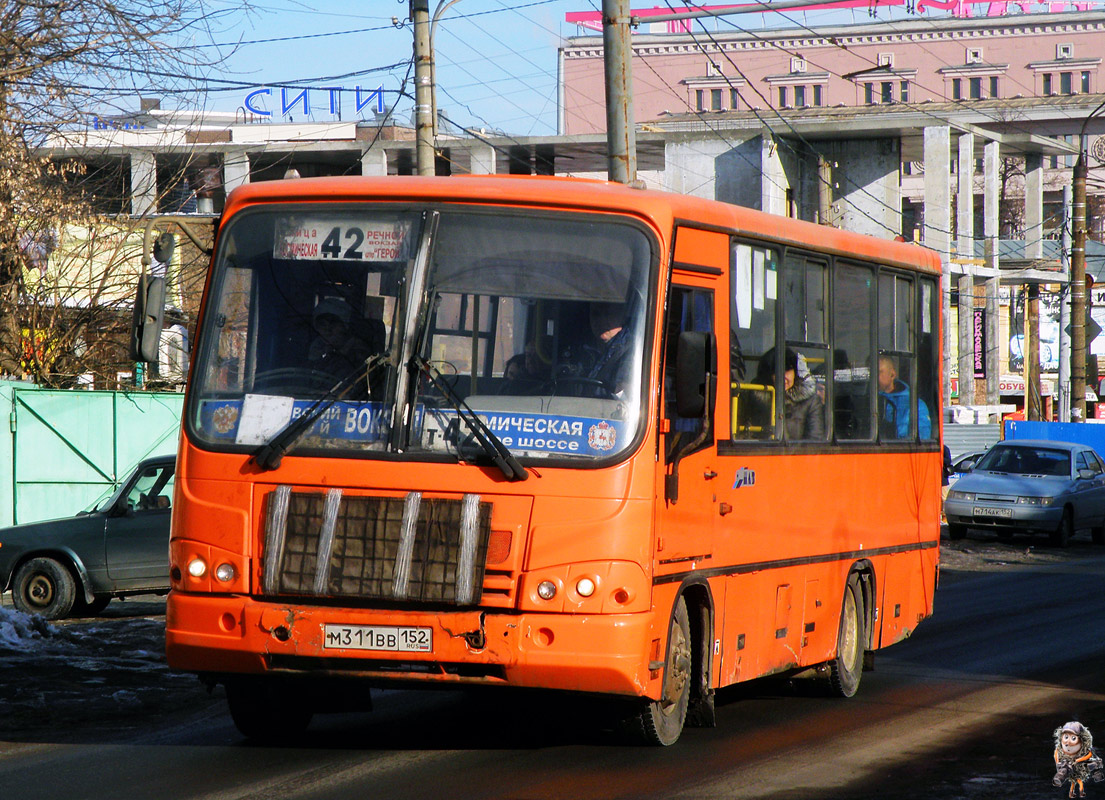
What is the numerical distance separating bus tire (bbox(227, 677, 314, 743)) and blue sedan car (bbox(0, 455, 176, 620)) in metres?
7.29

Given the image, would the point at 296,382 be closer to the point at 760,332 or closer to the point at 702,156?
the point at 760,332

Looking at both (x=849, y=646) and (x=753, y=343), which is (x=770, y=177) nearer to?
(x=849, y=646)

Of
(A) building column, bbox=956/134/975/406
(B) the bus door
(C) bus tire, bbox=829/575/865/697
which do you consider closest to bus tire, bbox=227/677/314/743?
(B) the bus door

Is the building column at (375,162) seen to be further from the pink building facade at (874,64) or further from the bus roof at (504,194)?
the bus roof at (504,194)

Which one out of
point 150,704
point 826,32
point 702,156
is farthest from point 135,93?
point 826,32

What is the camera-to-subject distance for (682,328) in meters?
8.12

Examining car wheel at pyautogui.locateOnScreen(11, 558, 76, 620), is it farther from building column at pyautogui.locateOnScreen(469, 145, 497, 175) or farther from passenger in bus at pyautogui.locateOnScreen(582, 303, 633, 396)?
building column at pyautogui.locateOnScreen(469, 145, 497, 175)

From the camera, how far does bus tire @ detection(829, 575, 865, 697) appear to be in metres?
10.8

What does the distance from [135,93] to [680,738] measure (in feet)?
29.6

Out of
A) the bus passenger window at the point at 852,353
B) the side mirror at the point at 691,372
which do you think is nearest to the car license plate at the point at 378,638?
the side mirror at the point at 691,372

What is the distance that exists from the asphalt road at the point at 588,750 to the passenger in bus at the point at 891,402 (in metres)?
1.78

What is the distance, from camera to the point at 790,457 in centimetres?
955

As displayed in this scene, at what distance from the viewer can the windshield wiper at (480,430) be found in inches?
292

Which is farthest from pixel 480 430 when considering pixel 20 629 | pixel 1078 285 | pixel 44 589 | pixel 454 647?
pixel 1078 285
